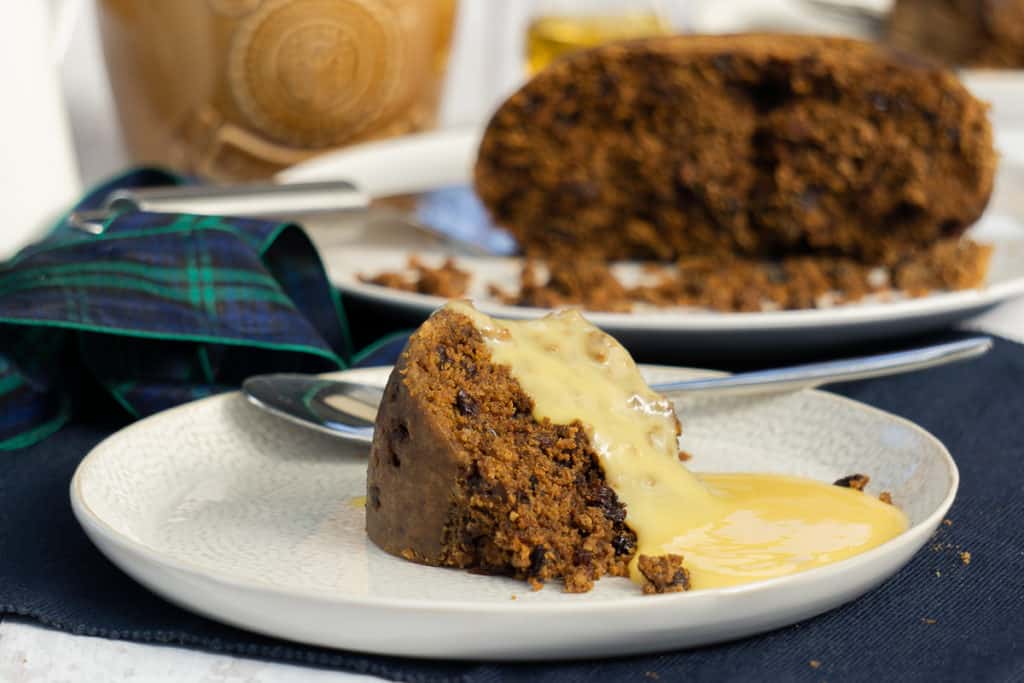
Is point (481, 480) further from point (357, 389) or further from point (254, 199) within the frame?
point (254, 199)

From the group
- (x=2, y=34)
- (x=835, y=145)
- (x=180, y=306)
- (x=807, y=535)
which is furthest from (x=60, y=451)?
(x=835, y=145)

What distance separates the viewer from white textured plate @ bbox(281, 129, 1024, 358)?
179 cm

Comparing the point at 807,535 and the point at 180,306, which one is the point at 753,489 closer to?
the point at 807,535

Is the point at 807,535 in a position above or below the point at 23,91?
below

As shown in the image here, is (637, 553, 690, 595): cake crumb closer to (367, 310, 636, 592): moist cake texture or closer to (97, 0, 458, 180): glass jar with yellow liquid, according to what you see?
(367, 310, 636, 592): moist cake texture

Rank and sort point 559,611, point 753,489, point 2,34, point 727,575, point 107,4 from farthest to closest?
point 107,4 → point 2,34 → point 753,489 → point 727,575 → point 559,611

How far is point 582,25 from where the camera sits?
145 inches

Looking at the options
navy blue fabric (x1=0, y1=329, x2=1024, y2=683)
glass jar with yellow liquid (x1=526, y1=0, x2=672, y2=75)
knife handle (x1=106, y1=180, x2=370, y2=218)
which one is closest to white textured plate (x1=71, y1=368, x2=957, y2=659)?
navy blue fabric (x1=0, y1=329, x2=1024, y2=683)

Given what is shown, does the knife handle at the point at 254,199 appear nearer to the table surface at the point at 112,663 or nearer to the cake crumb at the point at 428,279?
the cake crumb at the point at 428,279

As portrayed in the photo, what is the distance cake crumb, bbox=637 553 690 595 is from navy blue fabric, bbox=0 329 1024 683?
57mm

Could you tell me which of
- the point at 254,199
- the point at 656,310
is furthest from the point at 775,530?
the point at 254,199

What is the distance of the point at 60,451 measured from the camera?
160 cm

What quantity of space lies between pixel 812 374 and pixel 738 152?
2.89 feet

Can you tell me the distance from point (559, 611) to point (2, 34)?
4.82 feet
